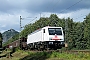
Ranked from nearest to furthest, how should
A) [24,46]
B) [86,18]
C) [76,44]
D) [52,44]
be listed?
[52,44] < [24,46] < [76,44] < [86,18]

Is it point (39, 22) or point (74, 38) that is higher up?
point (39, 22)

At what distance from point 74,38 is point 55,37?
144 ft

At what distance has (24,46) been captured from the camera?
49.4m

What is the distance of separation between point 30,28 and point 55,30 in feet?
248

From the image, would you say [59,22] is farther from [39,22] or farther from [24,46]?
[24,46]

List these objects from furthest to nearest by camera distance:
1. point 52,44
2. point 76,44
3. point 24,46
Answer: point 76,44 → point 24,46 → point 52,44

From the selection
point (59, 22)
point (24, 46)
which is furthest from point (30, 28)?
point (24, 46)

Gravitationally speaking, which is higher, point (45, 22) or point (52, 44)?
point (45, 22)

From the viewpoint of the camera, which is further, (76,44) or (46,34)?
(76,44)

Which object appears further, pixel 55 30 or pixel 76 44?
pixel 76 44

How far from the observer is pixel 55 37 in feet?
96.8

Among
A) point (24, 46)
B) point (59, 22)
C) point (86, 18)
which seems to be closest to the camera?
point (24, 46)

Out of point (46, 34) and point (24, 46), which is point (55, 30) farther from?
point (24, 46)

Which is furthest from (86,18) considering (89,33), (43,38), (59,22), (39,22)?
(43,38)
